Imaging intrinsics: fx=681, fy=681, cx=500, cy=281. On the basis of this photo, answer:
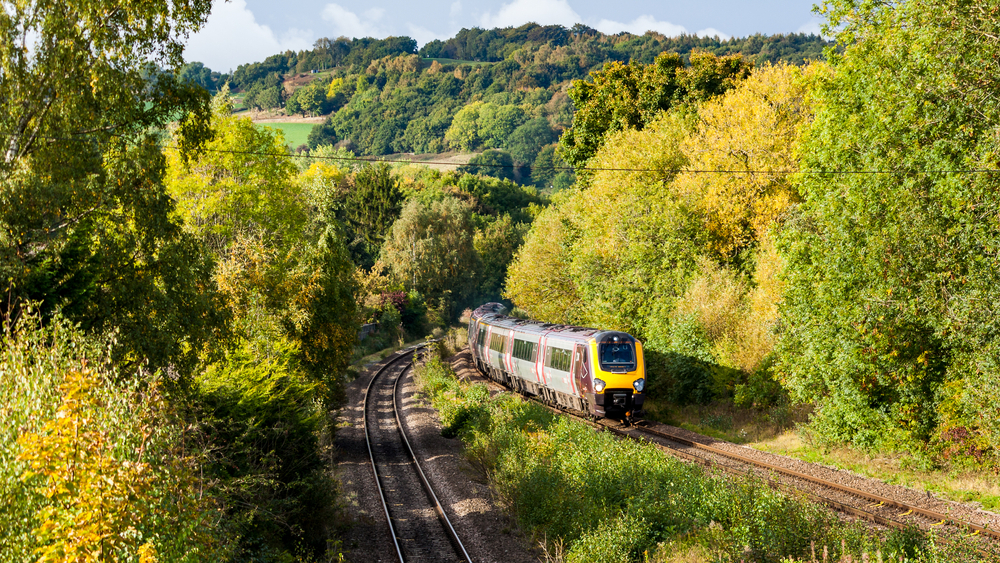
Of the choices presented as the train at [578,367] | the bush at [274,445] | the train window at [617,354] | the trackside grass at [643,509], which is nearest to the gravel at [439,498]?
the trackside grass at [643,509]

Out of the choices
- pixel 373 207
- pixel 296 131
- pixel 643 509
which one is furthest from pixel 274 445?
pixel 296 131

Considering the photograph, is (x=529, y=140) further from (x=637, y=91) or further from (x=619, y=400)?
(x=619, y=400)

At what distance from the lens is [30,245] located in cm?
1049

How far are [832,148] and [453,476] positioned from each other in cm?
1341

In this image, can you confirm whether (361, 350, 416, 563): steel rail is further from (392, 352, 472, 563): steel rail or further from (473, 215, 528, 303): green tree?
(473, 215, 528, 303): green tree

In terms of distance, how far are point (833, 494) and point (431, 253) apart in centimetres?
5011

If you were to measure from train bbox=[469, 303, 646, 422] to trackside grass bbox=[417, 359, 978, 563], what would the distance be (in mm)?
3005

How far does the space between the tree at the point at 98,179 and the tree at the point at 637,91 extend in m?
30.3

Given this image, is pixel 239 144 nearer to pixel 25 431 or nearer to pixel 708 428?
pixel 708 428

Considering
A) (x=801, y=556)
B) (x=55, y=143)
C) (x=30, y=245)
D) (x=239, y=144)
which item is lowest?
(x=801, y=556)

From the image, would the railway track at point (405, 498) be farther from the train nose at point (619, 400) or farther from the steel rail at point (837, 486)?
the steel rail at point (837, 486)

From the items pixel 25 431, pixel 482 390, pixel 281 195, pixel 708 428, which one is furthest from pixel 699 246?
pixel 25 431

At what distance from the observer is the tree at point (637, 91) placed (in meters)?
37.8

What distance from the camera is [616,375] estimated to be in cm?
2098
